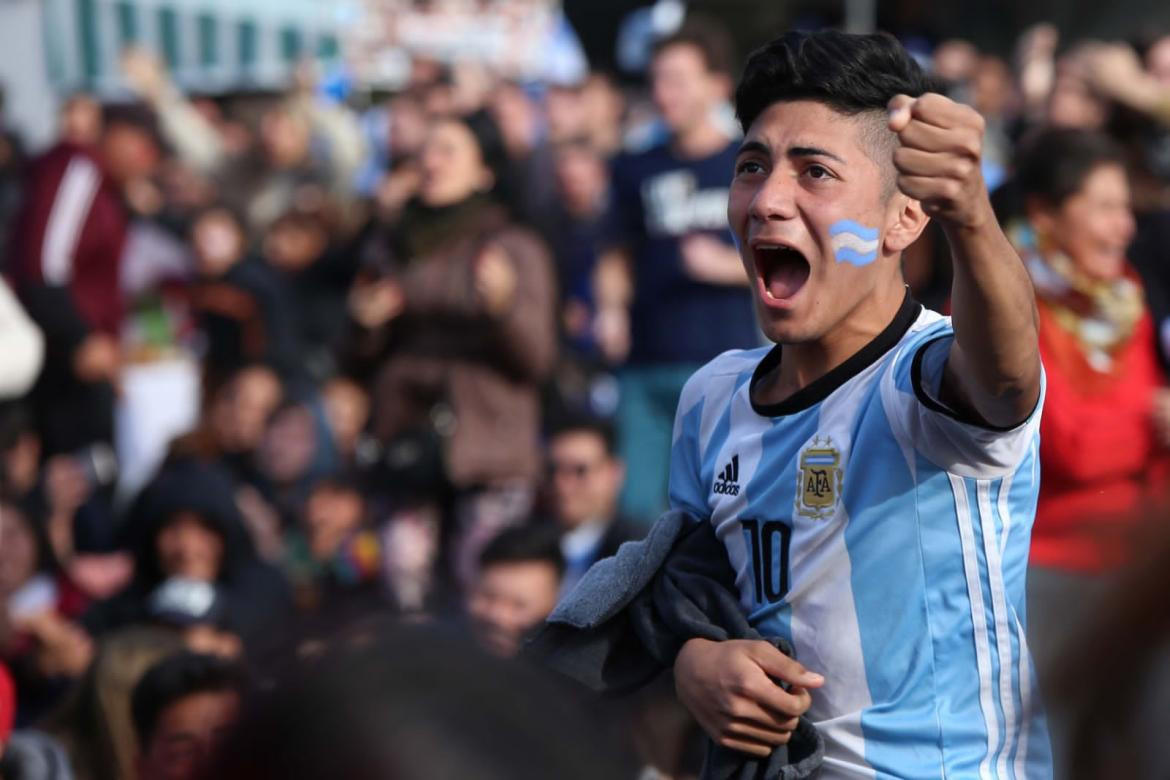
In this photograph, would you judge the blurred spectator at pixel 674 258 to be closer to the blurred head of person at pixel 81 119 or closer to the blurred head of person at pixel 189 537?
the blurred head of person at pixel 189 537

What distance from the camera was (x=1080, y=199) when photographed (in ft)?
16.1

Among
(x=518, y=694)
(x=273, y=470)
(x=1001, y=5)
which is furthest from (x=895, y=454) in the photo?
(x=1001, y=5)

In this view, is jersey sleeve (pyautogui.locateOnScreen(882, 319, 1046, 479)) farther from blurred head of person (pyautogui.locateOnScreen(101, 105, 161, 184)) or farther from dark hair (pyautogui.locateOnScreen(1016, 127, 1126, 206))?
blurred head of person (pyautogui.locateOnScreen(101, 105, 161, 184))

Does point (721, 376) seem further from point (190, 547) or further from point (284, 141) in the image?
point (284, 141)

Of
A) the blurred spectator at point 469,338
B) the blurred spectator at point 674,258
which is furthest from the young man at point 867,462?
the blurred spectator at point 469,338

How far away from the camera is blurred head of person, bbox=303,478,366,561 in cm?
794

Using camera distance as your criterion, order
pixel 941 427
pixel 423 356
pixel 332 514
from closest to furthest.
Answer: pixel 941 427, pixel 423 356, pixel 332 514

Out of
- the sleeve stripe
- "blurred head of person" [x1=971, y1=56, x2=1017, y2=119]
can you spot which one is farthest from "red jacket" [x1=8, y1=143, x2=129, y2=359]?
"blurred head of person" [x1=971, y1=56, x2=1017, y2=119]

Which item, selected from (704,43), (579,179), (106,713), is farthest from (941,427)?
(579,179)

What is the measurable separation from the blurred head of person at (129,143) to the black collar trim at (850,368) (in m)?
9.48

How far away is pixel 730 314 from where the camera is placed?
688 centimetres

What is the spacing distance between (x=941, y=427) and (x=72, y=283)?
748 centimetres

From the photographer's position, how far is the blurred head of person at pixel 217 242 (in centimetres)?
1041

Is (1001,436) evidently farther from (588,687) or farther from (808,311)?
(588,687)
